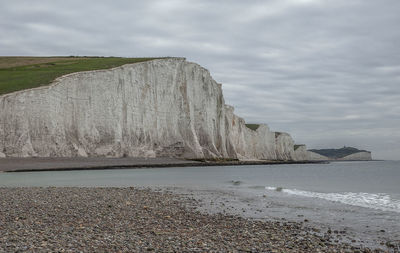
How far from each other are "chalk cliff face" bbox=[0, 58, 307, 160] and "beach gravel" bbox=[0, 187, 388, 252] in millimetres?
32880

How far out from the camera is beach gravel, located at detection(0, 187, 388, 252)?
7.92m

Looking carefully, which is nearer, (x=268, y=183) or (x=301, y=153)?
(x=268, y=183)

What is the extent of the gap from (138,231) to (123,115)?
47.8 meters

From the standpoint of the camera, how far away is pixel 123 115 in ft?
184

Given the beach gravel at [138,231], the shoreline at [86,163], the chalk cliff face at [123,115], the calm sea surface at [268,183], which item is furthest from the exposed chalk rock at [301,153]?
the beach gravel at [138,231]

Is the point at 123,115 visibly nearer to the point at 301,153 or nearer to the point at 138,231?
the point at 138,231

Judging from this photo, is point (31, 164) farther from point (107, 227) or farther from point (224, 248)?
point (224, 248)

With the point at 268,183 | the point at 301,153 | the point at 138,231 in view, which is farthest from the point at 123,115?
the point at 301,153

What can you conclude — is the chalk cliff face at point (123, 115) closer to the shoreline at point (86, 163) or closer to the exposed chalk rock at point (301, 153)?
the shoreline at point (86, 163)

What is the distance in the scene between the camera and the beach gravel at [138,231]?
7922 mm

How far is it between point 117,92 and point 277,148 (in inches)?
3041

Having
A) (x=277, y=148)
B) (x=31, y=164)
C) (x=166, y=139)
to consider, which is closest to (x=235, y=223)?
(x=31, y=164)

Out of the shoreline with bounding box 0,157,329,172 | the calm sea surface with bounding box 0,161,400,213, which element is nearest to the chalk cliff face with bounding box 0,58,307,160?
the shoreline with bounding box 0,157,329,172

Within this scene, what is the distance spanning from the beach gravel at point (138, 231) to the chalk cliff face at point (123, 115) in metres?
32.9
